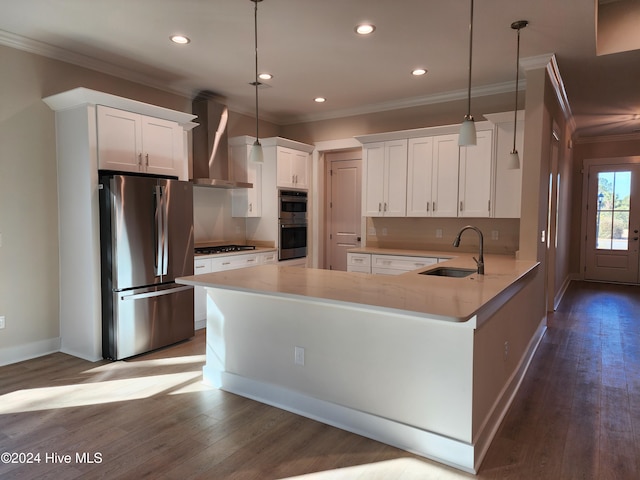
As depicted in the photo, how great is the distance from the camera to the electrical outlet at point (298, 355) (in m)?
2.73

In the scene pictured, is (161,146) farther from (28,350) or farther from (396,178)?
(396,178)

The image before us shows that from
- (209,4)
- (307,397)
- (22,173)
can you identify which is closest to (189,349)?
(307,397)

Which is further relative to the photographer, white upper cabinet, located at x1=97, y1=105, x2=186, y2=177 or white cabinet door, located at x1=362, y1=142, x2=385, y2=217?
white cabinet door, located at x1=362, y1=142, x2=385, y2=217

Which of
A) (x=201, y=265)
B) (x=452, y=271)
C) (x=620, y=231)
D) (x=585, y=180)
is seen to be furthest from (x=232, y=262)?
(x=620, y=231)

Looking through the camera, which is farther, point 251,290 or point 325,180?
point 325,180

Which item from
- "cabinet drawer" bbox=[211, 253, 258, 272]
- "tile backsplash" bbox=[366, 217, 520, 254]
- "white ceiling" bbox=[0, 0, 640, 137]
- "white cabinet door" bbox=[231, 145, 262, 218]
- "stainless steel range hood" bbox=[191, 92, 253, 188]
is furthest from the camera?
"white cabinet door" bbox=[231, 145, 262, 218]

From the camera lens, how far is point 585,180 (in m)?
8.01

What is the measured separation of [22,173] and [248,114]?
314 cm

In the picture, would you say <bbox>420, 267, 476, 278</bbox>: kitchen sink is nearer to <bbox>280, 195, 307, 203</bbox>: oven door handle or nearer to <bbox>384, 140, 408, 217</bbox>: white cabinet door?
<bbox>384, 140, 408, 217</bbox>: white cabinet door

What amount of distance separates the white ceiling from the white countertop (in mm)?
1978

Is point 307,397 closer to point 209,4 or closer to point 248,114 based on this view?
point 209,4

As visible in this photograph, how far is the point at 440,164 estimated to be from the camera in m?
4.95

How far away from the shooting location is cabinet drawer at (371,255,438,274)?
15.7 ft

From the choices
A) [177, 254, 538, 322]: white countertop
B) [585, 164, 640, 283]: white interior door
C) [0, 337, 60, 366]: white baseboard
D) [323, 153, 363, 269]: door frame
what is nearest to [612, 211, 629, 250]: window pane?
[585, 164, 640, 283]: white interior door
